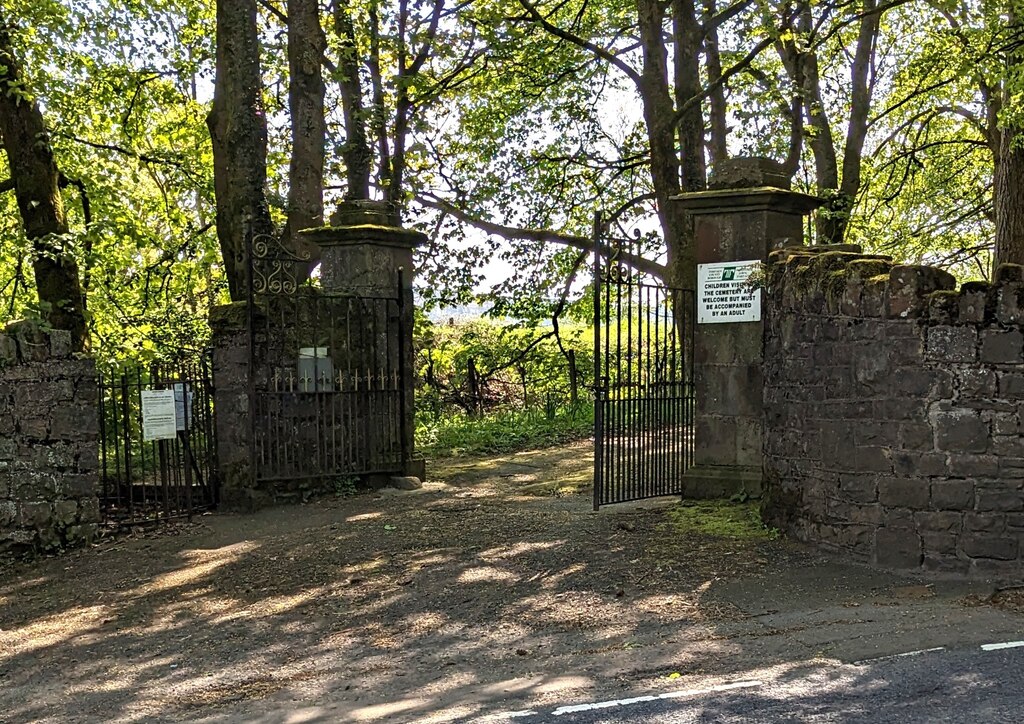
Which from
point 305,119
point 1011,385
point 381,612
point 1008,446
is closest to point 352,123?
point 305,119

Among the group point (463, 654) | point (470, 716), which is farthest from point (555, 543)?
point (470, 716)

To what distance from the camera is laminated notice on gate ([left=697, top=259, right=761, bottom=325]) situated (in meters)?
9.05

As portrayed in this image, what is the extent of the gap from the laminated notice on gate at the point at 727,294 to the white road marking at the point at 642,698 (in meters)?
4.89

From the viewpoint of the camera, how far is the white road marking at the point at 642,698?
456cm

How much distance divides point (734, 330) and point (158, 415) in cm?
586

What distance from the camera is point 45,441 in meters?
8.66

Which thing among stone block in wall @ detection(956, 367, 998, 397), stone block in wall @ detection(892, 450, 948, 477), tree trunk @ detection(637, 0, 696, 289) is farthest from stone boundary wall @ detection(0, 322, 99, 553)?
tree trunk @ detection(637, 0, 696, 289)

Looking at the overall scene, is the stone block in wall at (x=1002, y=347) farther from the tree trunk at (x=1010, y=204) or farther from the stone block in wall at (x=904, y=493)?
the tree trunk at (x=1010, y=204)

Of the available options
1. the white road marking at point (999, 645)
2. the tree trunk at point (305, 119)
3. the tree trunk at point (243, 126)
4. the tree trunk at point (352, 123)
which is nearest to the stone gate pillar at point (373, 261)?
the tree trunk at point (243, 126)

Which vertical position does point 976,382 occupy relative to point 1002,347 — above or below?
below

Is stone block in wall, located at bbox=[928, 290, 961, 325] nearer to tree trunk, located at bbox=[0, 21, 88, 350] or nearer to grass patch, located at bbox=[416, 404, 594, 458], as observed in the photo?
grass patch, located at bbox=[416, 404, 594, 458]

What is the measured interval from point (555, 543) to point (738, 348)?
272 centimetres

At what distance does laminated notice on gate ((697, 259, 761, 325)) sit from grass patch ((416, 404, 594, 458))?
20.7 feet

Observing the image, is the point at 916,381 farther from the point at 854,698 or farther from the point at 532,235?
the point at 532,235
